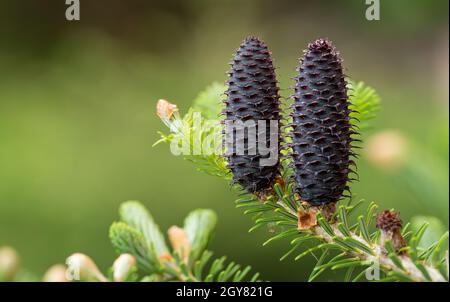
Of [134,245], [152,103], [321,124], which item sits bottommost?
[134,245]

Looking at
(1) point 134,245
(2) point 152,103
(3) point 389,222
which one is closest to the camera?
(3) point 389,222

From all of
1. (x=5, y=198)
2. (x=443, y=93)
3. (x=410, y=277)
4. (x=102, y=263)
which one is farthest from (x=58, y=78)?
(x=410, y=277)

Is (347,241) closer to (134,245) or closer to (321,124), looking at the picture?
(321,124)

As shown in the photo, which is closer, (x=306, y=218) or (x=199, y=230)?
(x=306, y=218)

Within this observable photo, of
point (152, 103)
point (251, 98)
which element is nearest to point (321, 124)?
point (251, 98)

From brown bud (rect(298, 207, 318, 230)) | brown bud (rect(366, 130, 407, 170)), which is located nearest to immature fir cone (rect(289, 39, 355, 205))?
brown bud (rect(298, 207, 318, 230))

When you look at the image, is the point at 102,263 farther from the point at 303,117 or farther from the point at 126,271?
the point at 303,117

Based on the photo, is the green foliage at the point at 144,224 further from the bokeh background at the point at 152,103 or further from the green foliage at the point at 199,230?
the bokeh background at the point at 152,103

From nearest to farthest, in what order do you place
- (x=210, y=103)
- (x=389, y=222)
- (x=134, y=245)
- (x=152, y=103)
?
1. (x=389, y=222)
2. (x=134, y=245)
3. (x=210, y=103)
4. (x=152, y=103)
